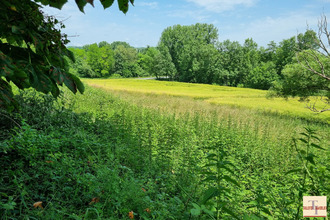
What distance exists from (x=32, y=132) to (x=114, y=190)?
7.01ft

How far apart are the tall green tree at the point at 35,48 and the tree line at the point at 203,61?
171ft

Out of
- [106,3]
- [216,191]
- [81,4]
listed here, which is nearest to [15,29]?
[81,4]

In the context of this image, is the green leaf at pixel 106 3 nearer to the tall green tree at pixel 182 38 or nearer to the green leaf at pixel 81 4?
the green leaf at pixel 81 4

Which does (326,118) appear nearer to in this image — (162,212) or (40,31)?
(162,212)

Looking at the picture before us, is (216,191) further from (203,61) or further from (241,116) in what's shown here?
(203,61)

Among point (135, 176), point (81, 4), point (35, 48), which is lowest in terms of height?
point (135, 176)

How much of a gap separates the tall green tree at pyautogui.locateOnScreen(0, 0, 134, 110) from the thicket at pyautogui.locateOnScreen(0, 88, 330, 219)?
122 centimetres

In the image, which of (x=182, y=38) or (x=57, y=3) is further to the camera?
(x=182, y=38)

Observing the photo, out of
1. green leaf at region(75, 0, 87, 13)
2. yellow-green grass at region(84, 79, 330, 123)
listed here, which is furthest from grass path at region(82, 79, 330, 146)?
green leaf at region(75, 0, 87, 13)

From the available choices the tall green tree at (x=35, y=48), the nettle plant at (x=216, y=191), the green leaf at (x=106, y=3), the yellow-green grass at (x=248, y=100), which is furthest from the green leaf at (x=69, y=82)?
the yellow-green grass at (x=248, y=100)

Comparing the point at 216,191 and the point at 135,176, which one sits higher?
the point at 216,191

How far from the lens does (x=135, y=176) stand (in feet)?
12.5

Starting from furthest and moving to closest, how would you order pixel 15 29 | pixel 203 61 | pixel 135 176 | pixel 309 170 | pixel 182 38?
pixel 182 38, pixel 203 61, pixel 135 176, pixel 309 170, pixel 15 29

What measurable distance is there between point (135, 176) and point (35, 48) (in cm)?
280
